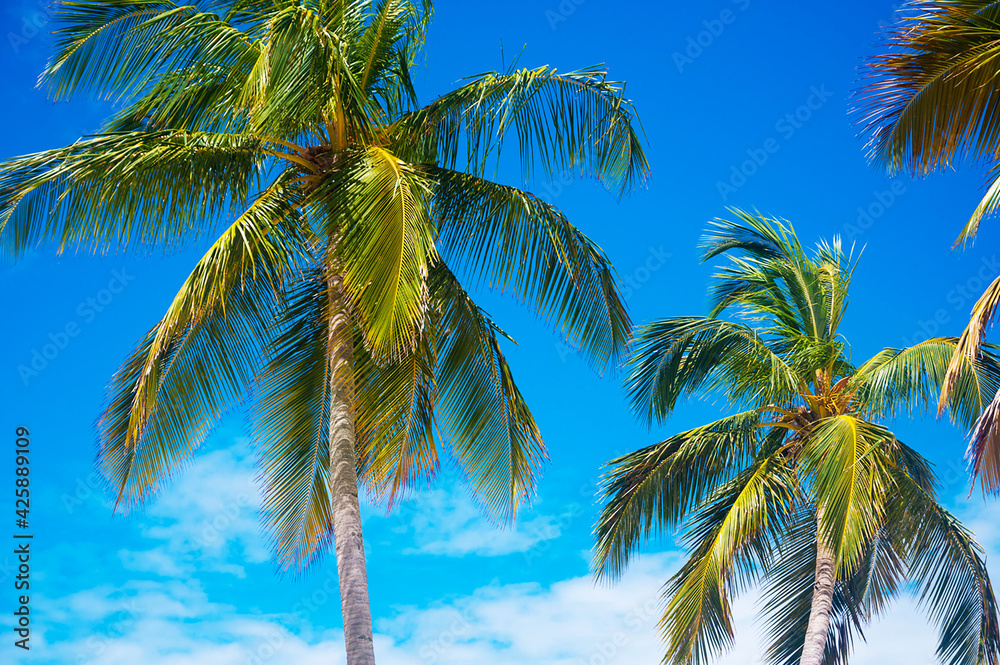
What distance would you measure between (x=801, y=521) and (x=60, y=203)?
10.8 metres

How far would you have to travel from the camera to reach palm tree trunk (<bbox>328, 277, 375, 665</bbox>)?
303 inches

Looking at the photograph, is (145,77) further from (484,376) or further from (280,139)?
(484,376)

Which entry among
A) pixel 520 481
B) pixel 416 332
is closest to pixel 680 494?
pixel 520 481

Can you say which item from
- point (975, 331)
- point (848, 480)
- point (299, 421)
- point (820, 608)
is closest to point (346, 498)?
point (299, 421)

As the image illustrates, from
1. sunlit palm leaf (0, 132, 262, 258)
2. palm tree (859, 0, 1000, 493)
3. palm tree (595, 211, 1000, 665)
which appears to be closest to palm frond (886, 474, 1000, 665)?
palm tree (595, 211, 1000, 665)

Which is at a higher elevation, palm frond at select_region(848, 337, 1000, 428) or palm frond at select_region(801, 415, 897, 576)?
palm frond at select_region(848, 337, 1000, 428)

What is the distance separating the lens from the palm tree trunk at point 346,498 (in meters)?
7.68

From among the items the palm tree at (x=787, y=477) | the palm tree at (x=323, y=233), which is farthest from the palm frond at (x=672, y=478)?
the palm tree at (x=323, y=233)

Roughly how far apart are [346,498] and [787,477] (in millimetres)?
6894

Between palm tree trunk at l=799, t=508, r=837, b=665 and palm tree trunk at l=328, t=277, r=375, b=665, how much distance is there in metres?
6.66

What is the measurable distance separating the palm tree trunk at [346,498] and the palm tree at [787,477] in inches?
219

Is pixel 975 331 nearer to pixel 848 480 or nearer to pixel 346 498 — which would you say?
pixel 848 480

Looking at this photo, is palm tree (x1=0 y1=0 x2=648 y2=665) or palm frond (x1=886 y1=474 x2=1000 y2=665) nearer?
palm tree (x1=0 y1=0 x2=648 y2=665)

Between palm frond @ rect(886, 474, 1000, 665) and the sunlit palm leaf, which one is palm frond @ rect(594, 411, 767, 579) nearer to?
palm frond @ rect(886, 474, 1000, 665)
